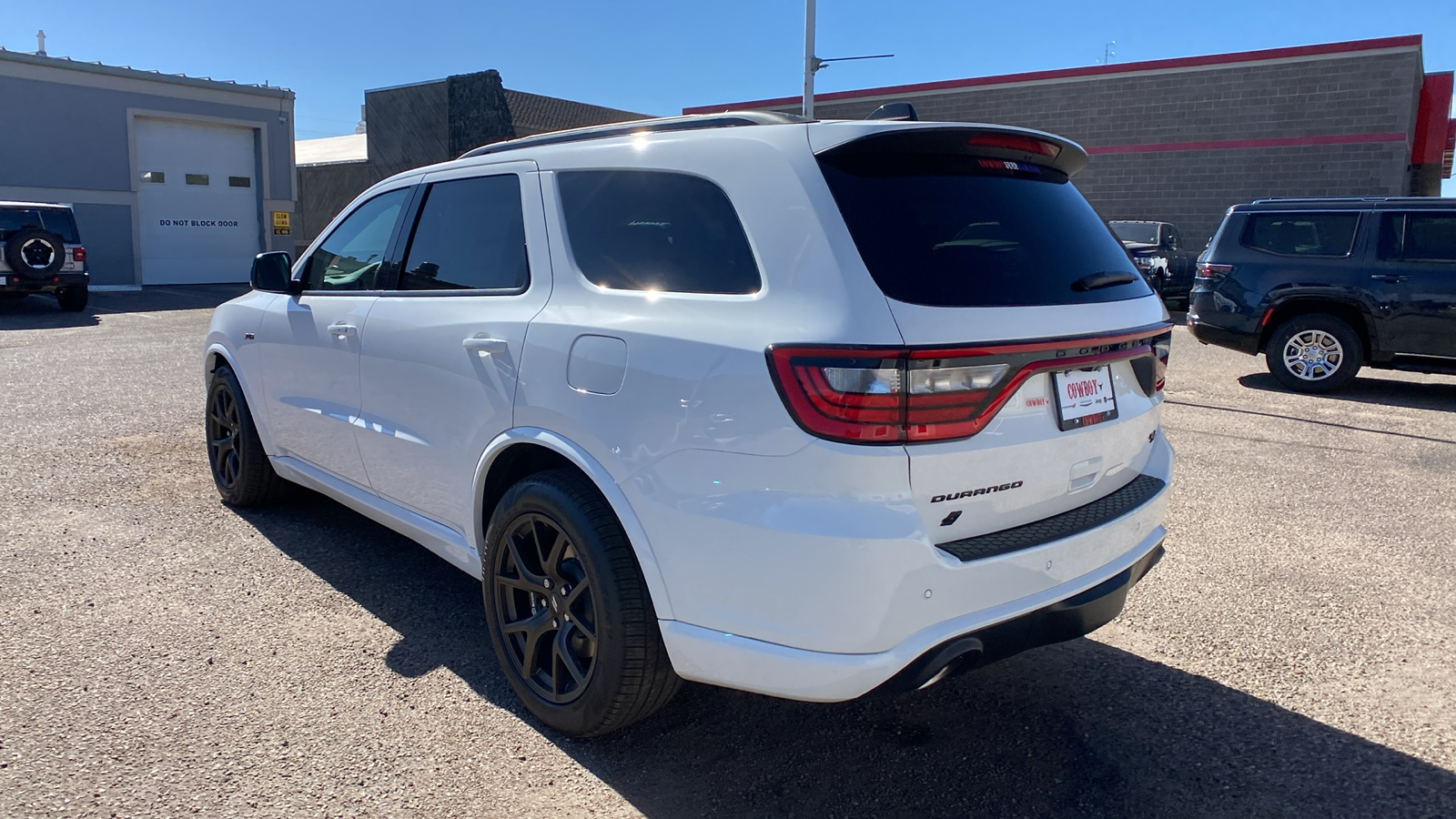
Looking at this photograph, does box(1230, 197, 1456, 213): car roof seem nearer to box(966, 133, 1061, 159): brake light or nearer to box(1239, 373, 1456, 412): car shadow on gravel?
Result: box(1239, 373, 1456, 412): car shadow on gravel

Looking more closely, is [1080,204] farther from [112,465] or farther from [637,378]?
[112,465]

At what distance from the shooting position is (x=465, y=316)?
10.9ft

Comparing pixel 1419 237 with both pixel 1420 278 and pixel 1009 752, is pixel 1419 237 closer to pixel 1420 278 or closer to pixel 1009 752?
pixel 1420 278

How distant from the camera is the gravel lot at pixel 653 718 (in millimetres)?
2723

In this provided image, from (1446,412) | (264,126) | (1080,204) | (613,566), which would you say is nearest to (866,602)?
(613,566)

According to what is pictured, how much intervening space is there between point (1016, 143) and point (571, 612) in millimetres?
1871

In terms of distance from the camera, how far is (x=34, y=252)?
640 inches

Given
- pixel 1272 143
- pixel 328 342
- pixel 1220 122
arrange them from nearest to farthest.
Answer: pixel 328 342
pixel 1272 143
pixel 1220 122

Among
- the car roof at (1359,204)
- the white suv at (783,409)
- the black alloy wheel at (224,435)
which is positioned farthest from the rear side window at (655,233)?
the car roof at (1359,204)

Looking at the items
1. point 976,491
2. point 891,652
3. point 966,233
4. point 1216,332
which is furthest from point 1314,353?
point 891,652

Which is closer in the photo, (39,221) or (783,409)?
(783,409)

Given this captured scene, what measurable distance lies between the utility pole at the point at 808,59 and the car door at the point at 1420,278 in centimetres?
1050

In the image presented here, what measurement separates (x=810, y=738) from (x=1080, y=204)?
1.86 metres

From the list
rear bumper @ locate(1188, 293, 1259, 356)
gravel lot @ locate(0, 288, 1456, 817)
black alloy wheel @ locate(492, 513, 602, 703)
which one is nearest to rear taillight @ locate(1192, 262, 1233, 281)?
rear bumper @ locate(1188, 293, 1259, 356)
